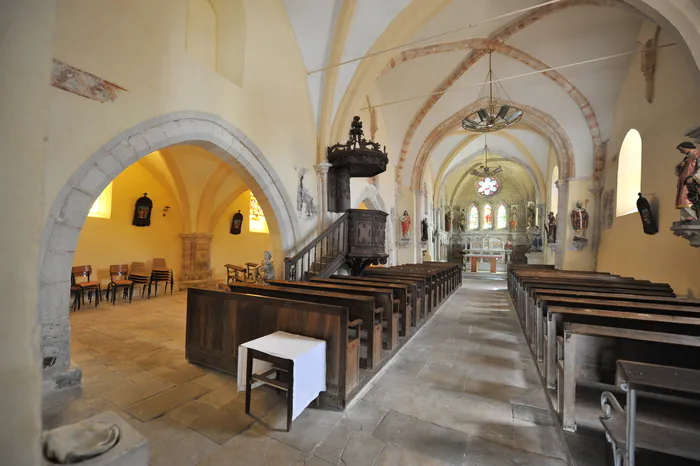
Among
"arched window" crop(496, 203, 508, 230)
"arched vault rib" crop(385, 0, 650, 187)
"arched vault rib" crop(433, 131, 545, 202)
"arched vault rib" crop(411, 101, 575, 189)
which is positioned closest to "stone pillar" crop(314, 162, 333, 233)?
"arched vault rib" crop(385, 0, 650, 187)

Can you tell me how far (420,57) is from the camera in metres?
10.7

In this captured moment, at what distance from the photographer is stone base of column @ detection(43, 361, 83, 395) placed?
323 centimetres

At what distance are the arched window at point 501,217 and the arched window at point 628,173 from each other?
61.6 ft

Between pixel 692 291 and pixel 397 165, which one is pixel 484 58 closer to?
pixel 397 165

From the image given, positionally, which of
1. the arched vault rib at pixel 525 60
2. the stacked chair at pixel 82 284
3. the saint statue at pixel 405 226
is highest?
the arched vault rib at pixel 525 60

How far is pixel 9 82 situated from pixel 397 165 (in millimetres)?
14684

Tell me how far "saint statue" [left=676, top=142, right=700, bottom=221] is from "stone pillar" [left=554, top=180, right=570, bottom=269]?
787 cm

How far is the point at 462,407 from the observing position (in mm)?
2992

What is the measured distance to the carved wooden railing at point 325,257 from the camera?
713 centimetres

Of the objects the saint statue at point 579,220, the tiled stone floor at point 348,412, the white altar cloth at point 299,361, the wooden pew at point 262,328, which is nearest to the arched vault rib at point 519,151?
the saint statue at point 579,220

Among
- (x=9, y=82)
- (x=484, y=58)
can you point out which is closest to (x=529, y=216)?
(x=484, y=58)

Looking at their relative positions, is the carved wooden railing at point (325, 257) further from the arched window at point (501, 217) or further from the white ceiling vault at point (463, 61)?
the arched window at point (501, 217)

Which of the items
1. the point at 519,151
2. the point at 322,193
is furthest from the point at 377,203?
the point at 519,151

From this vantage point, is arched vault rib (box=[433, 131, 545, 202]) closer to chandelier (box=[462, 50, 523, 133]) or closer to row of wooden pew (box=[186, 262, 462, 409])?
chandelier (box=[462, 50, 523, 133])
